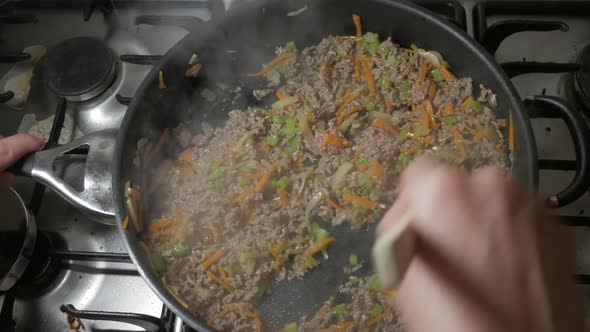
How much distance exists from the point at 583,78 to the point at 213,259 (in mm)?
1192

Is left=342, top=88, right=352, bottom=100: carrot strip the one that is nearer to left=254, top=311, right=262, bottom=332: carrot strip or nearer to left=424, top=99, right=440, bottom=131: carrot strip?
left=424, top=99, right=440, bottom=131: carrot strip

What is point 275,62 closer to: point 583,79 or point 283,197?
point 283,197

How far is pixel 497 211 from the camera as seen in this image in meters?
0.63

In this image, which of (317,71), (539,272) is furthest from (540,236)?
(317,71)

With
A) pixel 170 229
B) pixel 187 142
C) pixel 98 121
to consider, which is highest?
pixel 98 121

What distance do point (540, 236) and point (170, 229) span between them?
1070mm

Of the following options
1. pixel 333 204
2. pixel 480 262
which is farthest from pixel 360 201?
pixel 480 262

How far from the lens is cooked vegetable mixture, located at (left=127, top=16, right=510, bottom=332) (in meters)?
1.40

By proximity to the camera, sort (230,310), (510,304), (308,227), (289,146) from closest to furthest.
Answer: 1. (510,304)
2. (230,310)
3. (308,227)
4. (289,146)

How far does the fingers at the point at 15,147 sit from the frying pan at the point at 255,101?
0.08 ft

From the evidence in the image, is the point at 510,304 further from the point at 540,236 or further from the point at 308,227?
the point at 308,227

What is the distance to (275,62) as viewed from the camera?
169 centimetres

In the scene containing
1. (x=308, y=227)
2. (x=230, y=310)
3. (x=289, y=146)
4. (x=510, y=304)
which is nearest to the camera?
(x=510, y=304)

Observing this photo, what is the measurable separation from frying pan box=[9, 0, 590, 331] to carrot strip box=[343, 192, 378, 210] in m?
0.08
